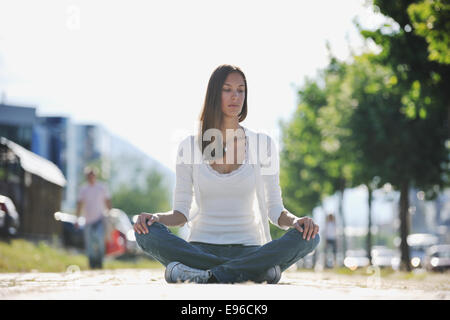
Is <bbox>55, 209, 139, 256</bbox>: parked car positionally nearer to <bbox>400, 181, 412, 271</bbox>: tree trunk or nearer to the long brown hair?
<bbox>400, 181, 412, 271</bbox>: tree trunk

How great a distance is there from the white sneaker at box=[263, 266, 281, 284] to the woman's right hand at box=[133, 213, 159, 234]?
0.83m

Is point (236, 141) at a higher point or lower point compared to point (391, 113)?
lower

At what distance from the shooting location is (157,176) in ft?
285

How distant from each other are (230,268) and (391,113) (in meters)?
20.5

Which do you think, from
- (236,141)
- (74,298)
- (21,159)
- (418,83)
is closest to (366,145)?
(418,83)

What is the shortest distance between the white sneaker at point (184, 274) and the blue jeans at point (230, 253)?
0.08m

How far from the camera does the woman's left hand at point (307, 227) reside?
4821 millimetres

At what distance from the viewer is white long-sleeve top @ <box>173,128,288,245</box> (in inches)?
208

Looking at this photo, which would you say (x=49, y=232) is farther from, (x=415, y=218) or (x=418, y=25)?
(x=415, y=218)

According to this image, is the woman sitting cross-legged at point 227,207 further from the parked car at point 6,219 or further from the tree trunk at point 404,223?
the tree trunk at point 404,223

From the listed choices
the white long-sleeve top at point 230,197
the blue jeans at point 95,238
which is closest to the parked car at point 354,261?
the blue jeans at point 95,238

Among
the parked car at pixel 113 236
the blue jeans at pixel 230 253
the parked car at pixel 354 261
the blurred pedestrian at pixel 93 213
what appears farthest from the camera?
the parked car at pixel 354 261

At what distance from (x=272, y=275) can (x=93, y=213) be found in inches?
352

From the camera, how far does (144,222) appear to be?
16.4 ft
